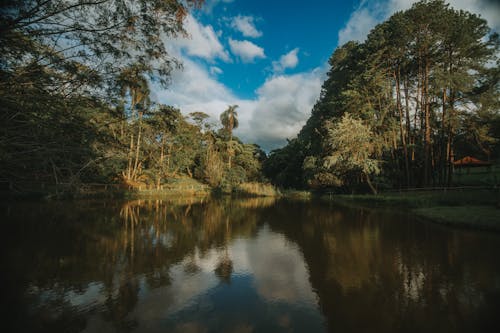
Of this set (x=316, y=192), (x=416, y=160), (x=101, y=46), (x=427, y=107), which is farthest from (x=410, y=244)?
(x=316, y=192)

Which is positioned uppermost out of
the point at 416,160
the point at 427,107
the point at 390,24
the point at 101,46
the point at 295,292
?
the point at 390,24

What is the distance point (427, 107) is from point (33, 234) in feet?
95.0

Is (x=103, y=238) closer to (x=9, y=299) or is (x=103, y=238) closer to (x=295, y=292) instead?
(x=9, y=299)

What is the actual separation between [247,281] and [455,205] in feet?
56.4

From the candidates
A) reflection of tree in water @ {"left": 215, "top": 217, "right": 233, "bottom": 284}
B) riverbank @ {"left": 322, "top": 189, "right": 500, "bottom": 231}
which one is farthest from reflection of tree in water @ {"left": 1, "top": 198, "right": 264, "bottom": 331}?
riverbank @ {"left": 322, "top": 189, "right": 500, "bottom": 231}

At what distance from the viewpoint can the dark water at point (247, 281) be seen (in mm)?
4035

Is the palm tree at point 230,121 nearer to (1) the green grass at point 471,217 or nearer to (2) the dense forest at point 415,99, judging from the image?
(2) the dense forest at point 415,99

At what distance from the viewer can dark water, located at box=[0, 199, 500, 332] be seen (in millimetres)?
4035

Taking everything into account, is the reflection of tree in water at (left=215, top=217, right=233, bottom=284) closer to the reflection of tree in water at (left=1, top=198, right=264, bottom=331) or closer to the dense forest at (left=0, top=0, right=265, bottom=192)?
the reflection of tree in water at (left=1, top=198, right=264, bottom=331)

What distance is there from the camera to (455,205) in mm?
15812

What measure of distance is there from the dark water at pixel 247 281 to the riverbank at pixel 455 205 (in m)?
1.68

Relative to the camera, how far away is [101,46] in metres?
6.79

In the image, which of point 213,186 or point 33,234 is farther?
point 213,186

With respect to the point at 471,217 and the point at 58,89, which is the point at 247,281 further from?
the point at 471,217
